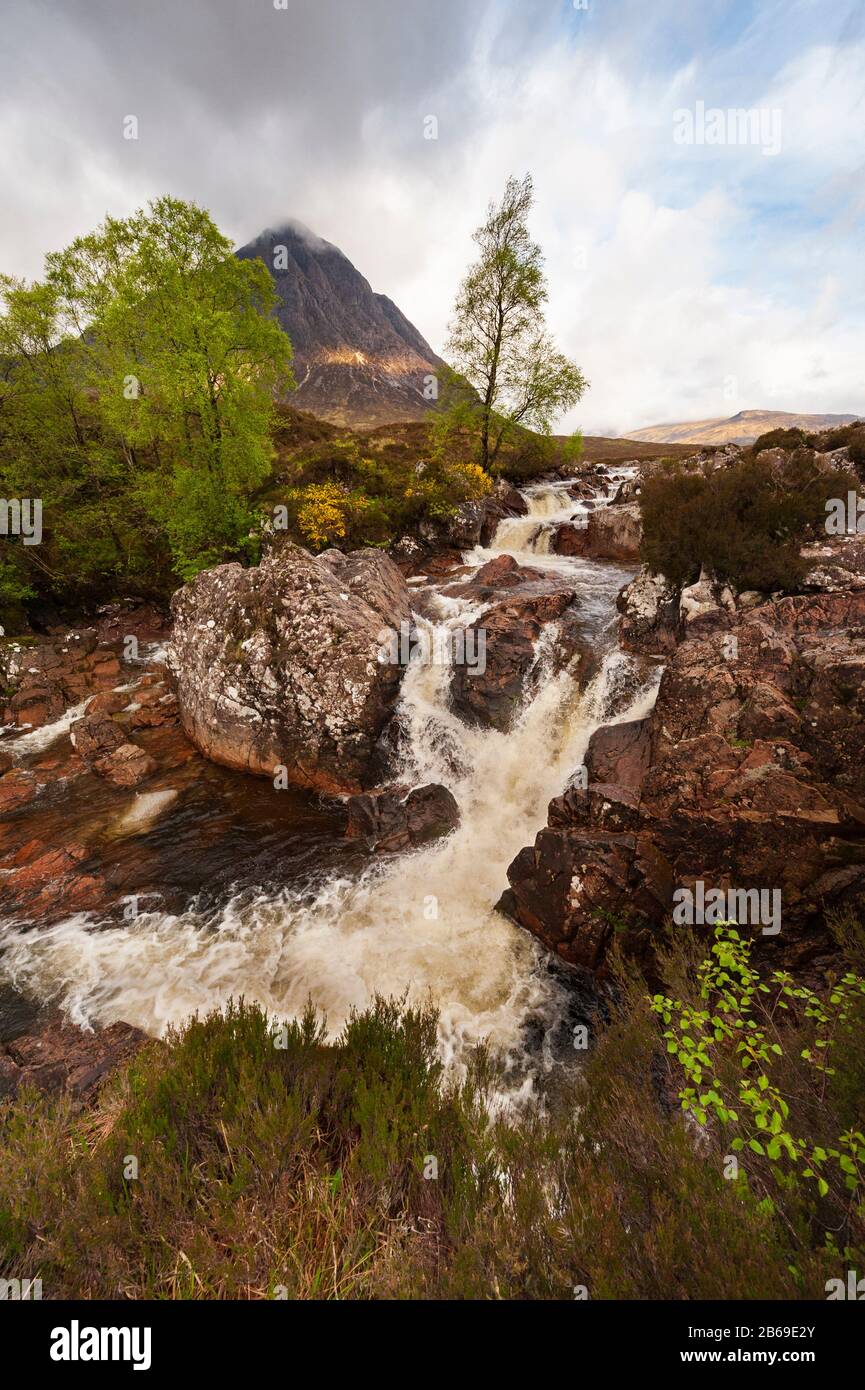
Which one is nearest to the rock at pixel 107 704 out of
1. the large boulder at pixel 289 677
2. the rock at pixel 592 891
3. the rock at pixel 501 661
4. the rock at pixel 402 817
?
the large boulder at pixel 289 677

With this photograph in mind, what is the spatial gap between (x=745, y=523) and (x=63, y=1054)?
16.2m

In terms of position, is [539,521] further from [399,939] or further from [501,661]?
[399,939]

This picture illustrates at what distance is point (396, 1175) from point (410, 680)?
1066cm

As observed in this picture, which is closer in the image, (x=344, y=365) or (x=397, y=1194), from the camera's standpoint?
(x=397, y=1194)

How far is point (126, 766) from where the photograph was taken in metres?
12.1

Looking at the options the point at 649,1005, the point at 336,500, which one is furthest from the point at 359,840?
the point at 336,500

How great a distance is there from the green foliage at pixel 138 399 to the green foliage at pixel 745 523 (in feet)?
45.1

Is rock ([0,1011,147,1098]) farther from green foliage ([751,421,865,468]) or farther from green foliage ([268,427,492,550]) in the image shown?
green foliage ([751,421,865,468])

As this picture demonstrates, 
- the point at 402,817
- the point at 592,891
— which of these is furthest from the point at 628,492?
the point at 592,891

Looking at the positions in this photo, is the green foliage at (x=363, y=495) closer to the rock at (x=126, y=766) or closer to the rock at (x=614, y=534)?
the rock at (x=614, y=534)

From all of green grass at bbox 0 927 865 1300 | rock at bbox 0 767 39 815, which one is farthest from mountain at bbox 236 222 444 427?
green grass at bbox 0 927 865 1300

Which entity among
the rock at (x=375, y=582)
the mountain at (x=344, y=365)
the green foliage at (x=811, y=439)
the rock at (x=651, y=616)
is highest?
the mountain at (x=344, y=365)

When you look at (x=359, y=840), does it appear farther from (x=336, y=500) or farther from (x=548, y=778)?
(x=336, y=500)

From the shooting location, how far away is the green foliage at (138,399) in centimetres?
1616
